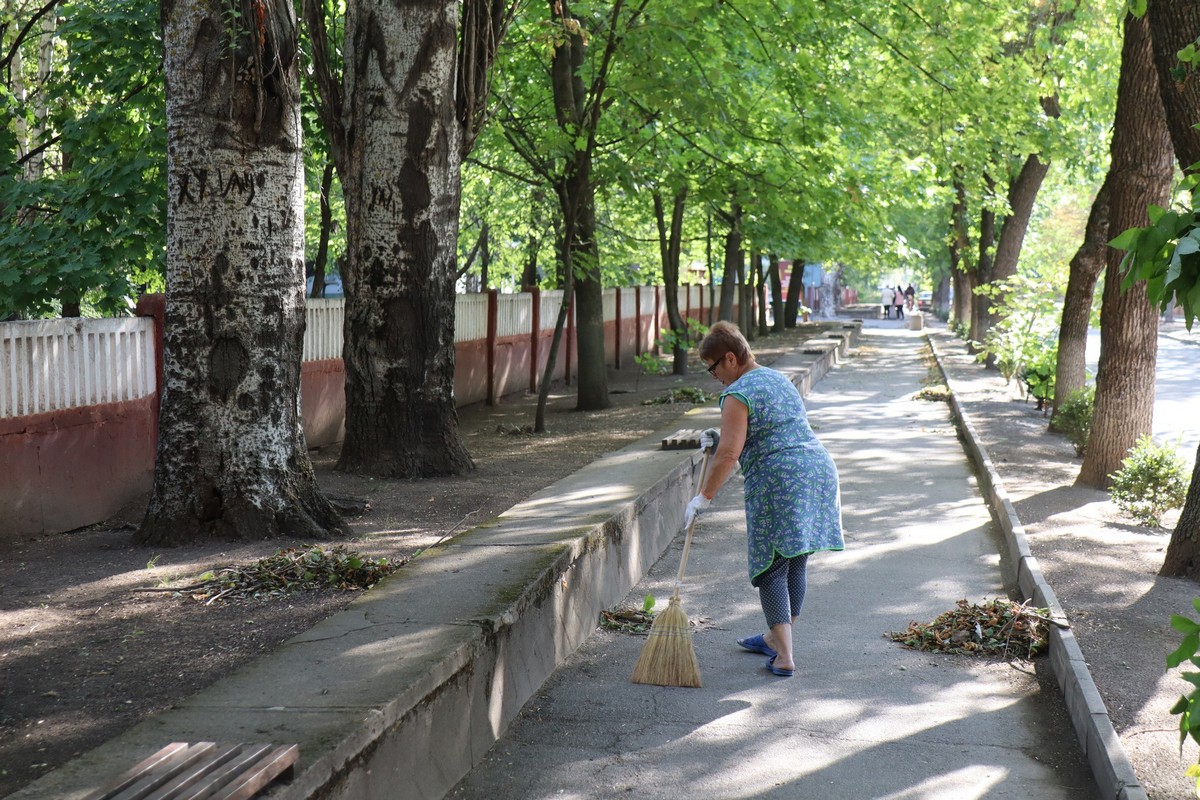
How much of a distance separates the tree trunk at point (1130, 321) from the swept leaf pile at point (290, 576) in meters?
7.56

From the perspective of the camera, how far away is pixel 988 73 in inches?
737

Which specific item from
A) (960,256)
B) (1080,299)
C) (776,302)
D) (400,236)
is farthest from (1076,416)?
(776,302)

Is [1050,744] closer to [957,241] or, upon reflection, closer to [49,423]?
[49,423]

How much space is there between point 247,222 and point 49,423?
219 cm

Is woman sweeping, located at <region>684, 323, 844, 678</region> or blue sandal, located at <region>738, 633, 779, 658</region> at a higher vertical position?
woman sweeping, located at <region>684, 323, 844, 678</region>

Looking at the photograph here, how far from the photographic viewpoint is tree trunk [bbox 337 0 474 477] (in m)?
10.1

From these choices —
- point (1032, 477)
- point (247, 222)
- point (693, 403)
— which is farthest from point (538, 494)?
point (693, 403)

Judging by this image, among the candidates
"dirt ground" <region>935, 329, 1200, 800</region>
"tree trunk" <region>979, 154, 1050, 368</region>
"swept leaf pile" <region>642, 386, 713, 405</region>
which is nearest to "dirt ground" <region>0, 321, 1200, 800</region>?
"dirt ground" <region>935, 329, 1200, 800</region>

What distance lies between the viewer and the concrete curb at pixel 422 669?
150 inches

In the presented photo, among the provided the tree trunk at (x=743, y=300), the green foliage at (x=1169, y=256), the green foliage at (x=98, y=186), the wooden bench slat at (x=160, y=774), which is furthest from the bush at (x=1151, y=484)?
the tree trunk at (x=743, y=300)

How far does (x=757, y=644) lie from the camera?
668 cm

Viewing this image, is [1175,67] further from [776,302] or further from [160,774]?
[776,302]

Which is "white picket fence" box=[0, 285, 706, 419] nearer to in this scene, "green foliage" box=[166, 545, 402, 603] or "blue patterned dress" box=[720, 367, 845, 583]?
"green foliage" box=[166, 545, 402, 603]

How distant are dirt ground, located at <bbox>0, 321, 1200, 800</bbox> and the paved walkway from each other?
0.48m
